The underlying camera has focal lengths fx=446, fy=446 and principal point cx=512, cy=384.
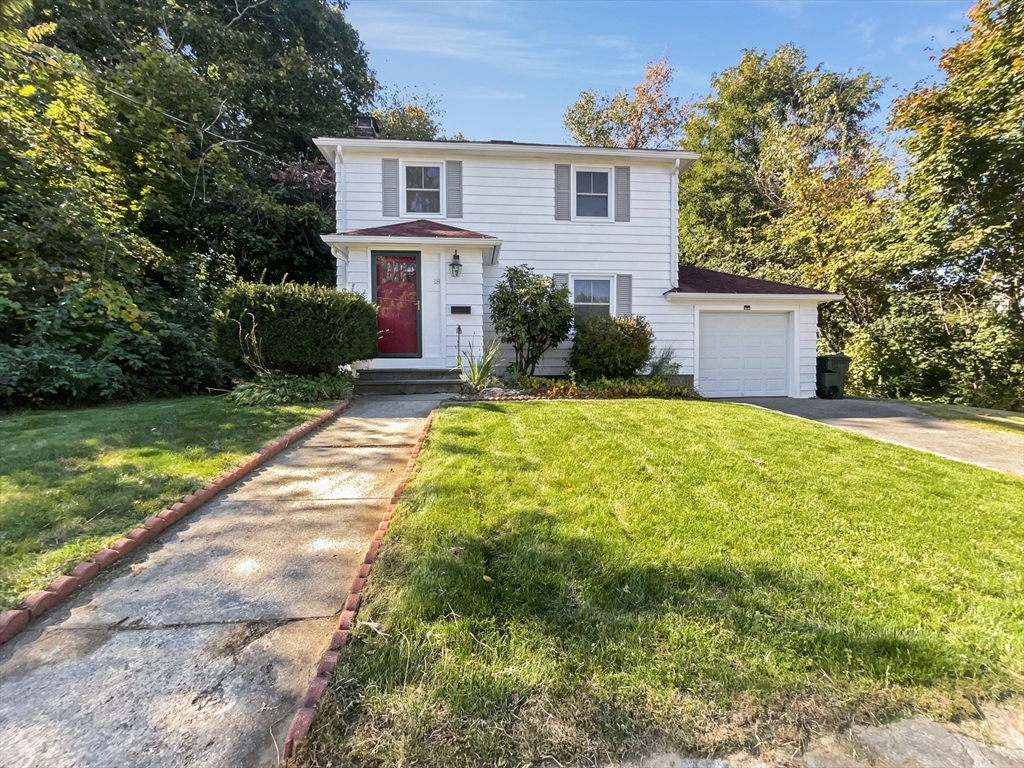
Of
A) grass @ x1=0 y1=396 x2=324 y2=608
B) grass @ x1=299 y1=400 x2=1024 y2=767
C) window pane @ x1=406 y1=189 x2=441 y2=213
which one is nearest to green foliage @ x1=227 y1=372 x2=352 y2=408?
grass @ x1=0 y1=396 x2=324 y2=608

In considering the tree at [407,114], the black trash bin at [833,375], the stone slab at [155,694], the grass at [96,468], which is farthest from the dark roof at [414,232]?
the tree at [407,114]

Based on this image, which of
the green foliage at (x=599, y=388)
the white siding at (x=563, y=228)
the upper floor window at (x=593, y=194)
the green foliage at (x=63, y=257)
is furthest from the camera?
the upper floor window at (x=593, y=194)

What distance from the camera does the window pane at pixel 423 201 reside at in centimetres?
992

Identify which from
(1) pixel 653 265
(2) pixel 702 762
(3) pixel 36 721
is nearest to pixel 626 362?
(1) pixel 653 265

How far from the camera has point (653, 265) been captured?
10.5m

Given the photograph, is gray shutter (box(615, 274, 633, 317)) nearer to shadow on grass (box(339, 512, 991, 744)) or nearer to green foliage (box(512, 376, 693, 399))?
green foliage (box(512, 376, 693, 399))

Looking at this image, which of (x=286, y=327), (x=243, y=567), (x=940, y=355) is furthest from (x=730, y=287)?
(x=243, y=567)

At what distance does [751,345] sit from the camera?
415 inches

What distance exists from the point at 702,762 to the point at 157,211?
533 inches

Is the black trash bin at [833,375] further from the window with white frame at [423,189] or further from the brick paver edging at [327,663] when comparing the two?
the brick paver edging at [327,663]

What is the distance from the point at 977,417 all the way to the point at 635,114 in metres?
17.2

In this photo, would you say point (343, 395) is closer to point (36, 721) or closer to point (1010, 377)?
point (36, 721)

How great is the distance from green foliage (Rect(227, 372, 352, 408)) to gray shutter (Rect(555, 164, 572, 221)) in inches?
241

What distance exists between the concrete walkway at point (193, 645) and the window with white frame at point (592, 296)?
796 centimetres
